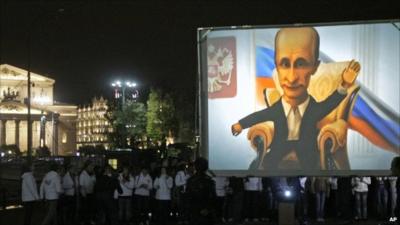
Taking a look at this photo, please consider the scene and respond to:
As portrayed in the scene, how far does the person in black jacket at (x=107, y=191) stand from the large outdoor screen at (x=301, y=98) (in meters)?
3.64

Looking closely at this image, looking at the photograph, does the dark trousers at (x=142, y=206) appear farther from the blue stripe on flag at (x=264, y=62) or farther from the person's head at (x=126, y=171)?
the blue stripe on flag at (x=264, y=62)

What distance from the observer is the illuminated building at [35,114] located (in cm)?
9806

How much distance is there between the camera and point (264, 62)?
43.7 ft

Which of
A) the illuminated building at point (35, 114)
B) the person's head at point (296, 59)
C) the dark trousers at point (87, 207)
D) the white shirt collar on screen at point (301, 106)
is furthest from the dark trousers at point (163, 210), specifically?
the illuminated building at point (35, 114)

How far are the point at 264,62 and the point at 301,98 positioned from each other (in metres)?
0.99

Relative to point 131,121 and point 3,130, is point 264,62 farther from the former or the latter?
point 3,130

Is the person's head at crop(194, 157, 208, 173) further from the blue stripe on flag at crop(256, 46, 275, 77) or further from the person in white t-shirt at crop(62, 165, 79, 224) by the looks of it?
the person in white t-shirt at crop(62, 165, 79, 224)

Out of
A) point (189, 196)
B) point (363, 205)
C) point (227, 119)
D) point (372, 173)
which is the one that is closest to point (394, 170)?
point (189, 196)

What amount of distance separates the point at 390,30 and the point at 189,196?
580 centimetres

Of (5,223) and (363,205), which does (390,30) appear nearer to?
(363,205)

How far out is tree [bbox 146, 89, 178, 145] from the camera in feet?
208

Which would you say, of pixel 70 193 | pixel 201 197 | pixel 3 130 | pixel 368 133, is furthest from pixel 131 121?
pixel 201 197

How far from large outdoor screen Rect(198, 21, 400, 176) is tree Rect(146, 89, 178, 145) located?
49.1 metres

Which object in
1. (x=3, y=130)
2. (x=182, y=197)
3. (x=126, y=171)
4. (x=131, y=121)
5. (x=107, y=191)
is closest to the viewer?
(x=107, y=191)
